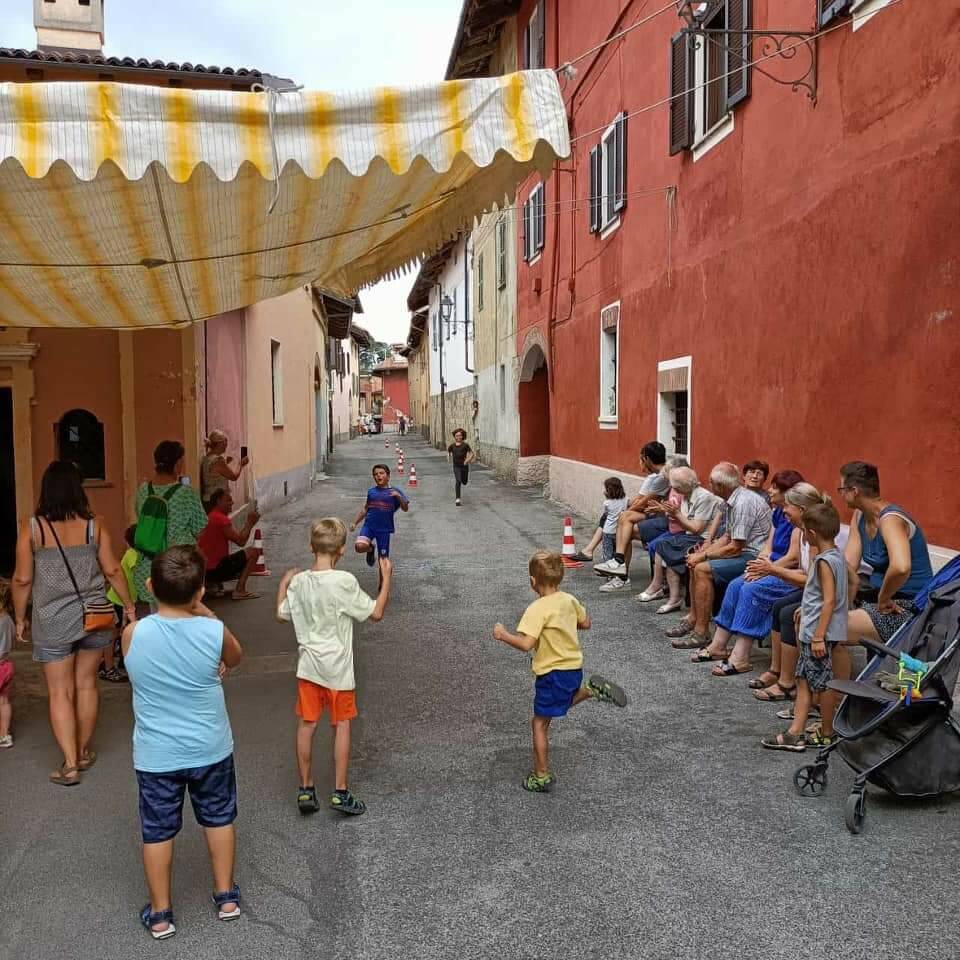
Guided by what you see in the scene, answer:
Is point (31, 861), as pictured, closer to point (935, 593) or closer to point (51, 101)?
point (51, 101)

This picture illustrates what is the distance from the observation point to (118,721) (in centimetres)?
534

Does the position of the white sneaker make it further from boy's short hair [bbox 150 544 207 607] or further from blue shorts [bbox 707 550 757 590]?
boy's short hair [bbox 150 544 207 607]

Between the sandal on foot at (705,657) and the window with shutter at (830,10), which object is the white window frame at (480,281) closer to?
the window with shutter at (830,10)

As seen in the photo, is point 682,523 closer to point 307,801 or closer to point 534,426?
point 307,801

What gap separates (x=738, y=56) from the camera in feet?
28.0

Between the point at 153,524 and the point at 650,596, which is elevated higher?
the point at 153,524

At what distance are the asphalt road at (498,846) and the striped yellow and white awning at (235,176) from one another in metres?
2.78

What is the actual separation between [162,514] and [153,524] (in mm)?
93

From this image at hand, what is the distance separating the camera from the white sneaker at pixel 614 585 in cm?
899

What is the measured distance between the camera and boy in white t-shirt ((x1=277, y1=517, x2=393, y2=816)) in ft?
13.0

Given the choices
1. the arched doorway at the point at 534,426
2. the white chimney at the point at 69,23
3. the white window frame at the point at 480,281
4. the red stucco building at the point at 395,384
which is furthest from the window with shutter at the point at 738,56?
the red stucco building at the point at 395,384

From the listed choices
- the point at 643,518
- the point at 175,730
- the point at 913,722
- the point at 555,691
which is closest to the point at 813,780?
the point at 913,722

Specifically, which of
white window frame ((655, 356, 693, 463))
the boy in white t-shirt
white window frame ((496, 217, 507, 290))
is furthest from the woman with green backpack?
white window frame ((496, 217, 507, 290))

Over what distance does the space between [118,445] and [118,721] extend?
160 inches
